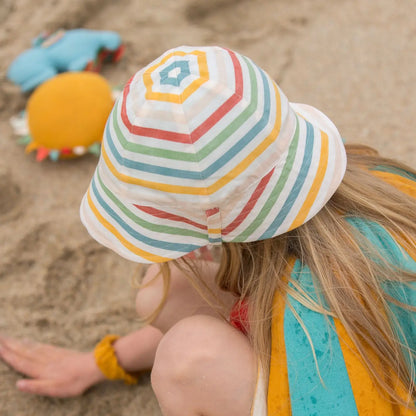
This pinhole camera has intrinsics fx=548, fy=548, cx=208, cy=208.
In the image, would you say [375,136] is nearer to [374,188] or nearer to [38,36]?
[374,188]

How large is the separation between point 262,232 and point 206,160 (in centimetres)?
14

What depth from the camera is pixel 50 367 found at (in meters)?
1.24

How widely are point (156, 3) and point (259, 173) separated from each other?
1.73 meters

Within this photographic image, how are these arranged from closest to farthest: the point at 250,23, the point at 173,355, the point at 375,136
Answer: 1. the point at 173,355
2. the point at 375,136
3. the point at 250,23

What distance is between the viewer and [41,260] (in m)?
1.43

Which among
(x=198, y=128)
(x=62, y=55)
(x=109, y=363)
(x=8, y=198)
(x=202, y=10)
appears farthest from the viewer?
(x=202, y=10)

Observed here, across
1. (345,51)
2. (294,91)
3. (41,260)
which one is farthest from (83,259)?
(345,51)

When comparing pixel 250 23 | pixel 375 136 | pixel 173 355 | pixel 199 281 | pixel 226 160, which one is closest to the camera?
pixel 226 160

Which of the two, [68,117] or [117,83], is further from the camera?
[117,83]

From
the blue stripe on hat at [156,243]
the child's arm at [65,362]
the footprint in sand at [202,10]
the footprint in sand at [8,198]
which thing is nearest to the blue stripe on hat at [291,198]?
the blue stripe on hat at [156,243]

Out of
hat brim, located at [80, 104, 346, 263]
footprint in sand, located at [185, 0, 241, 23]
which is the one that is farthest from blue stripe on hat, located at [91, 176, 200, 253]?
footprint in sand, located at [185, 0, 241, 23]

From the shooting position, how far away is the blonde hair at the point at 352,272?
Result: 80 cm

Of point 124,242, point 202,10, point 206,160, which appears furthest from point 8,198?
point 202,10

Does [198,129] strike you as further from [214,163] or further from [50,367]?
[50,367]
